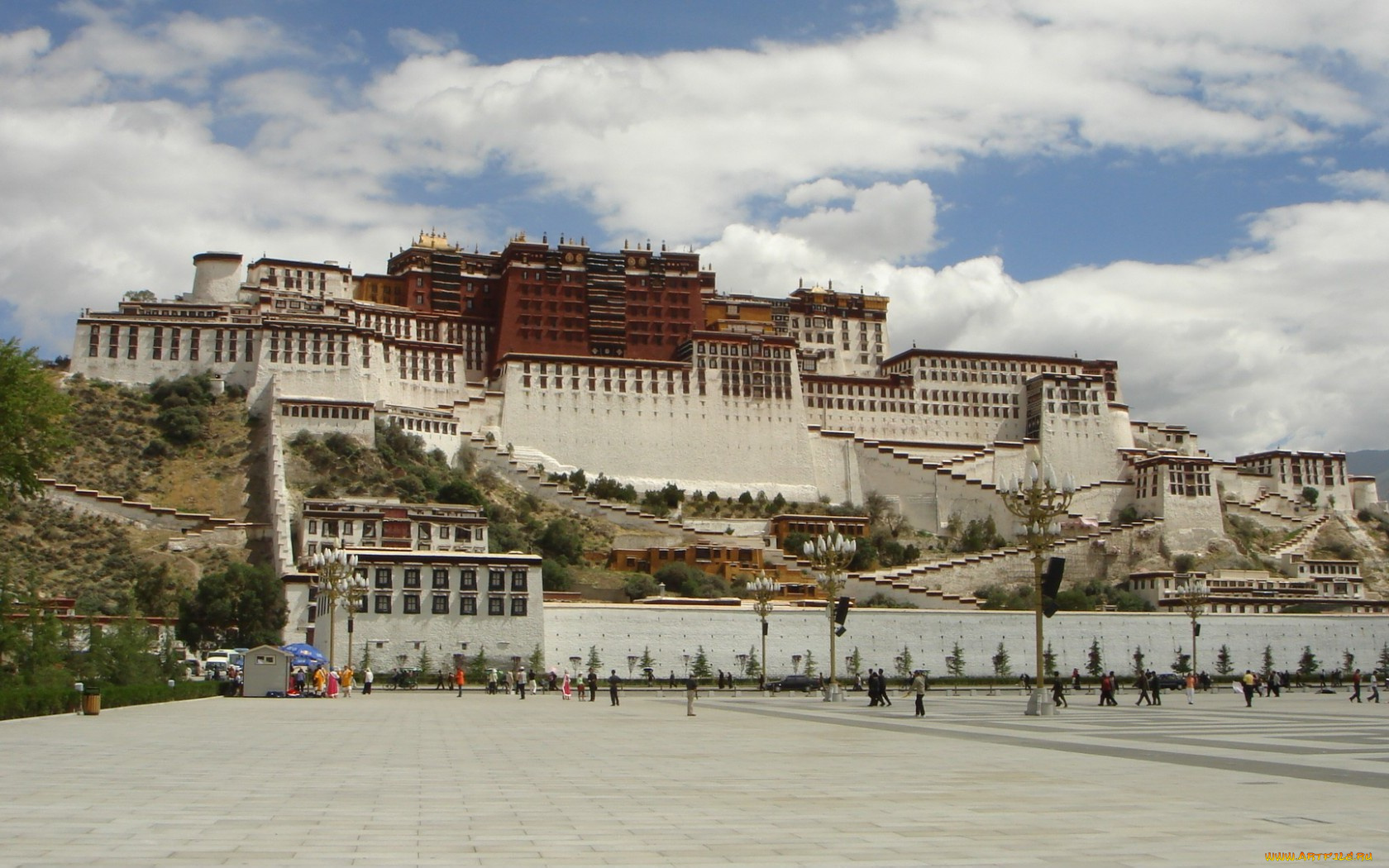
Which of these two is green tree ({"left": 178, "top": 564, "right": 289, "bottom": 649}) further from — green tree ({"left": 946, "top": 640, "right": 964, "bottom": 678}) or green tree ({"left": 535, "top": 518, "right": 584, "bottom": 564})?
green tree ({"left": 946, "top": 640, "right": 964, "bottom": 678})

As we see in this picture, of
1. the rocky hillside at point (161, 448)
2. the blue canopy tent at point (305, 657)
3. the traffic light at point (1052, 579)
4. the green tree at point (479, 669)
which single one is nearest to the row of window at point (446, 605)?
the green tree at point (479, 669)

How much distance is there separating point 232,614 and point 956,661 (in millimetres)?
33316

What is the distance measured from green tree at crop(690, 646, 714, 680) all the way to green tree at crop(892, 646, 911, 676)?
30.0 ft

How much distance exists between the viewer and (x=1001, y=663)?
222 ft

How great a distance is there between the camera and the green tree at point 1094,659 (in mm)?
67750

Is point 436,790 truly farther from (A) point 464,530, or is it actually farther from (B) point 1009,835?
(A) point 464,530

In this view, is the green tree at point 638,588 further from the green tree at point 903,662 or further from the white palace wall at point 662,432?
the white palace wall at point 662,432

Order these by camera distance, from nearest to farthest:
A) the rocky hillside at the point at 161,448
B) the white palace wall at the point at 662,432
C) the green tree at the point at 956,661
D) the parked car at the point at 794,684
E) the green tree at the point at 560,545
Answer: the parked car at the point at 794,684, the green tree at the point at 956,661, the green tree at the point at 560,545, the rocky hillside at the point at 161,448, the white palace wall at the point at 662,432

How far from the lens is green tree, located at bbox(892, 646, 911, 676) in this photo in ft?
215

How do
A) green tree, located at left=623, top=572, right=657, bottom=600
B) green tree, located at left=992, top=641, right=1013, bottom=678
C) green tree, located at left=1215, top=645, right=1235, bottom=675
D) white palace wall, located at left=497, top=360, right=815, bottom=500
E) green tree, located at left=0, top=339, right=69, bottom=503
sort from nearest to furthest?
green tree, located at left=0, top=339, right=69, bottom=503, green tree, located at left=992, top=641, right=1013, bottom=678, green tree, located at left=1215, top=645, right=1235, bottom=675, green tree, located at left=623, top=572, right=657, bottom=600, white palace wall, located at left=497, top=360, right=815, bottom=500

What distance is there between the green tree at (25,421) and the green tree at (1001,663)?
44.6m

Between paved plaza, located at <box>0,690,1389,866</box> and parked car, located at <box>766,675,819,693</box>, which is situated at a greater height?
paved plaza, located at <box>0,690,1389,866</box>

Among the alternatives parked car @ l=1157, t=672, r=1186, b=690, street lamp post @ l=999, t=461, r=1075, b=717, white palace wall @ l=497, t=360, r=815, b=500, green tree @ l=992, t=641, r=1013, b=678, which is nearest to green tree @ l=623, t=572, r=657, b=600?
green tree @ l=992, t=641, r=1013, b=678

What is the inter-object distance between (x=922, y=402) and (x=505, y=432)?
34707 mm
